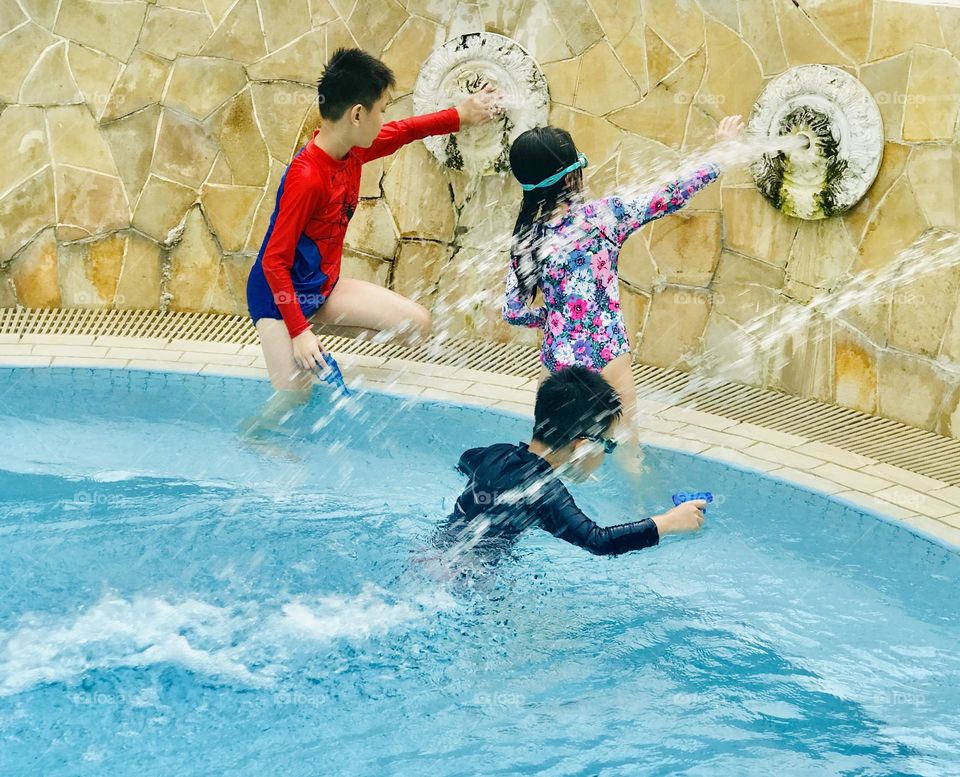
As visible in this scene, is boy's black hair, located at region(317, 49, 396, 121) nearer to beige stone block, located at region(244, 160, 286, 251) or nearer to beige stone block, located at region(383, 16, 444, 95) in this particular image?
beige stone block, located at region(383, 16, 444, 95)

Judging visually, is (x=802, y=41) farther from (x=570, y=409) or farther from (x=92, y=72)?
(x=92, y=72)

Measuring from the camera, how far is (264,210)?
7504mm

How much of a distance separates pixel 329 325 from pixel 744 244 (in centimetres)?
227

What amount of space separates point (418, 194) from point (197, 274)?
148cm

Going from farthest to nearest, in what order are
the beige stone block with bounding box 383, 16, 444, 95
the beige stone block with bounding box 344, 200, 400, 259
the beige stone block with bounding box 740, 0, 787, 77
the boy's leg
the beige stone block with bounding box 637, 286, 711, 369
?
1. the beige stone block with bounding box 344, 200, 400, 259
2. the beige stone block with bounding box 383, 16, 444, 95
3. the beige stone block with bounding box 637, 286, 711, 369
4. the beige stone block with bounding box 740, 0, 787, 77
5. the boy's leg

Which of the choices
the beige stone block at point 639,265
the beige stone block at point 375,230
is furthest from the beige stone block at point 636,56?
the beige stone block at point 375,230

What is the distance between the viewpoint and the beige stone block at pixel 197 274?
758 cm

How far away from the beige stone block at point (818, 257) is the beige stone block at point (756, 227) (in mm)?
56

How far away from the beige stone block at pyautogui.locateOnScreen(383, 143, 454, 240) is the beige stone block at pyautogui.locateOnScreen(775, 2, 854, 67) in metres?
2.04

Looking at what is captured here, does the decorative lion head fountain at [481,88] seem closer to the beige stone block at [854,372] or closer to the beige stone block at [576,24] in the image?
the beige stone block at [576,24]

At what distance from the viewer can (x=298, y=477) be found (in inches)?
222

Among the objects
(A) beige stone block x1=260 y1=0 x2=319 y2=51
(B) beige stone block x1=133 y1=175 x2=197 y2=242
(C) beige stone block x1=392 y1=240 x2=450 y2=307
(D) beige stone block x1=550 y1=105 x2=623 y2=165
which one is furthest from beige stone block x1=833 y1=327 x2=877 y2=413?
(B) beige stone block x1=133 y1=175 x2=197 y2=242

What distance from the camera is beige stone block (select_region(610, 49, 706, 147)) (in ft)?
21.5

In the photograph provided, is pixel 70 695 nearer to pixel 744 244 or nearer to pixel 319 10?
pixel 744 244
